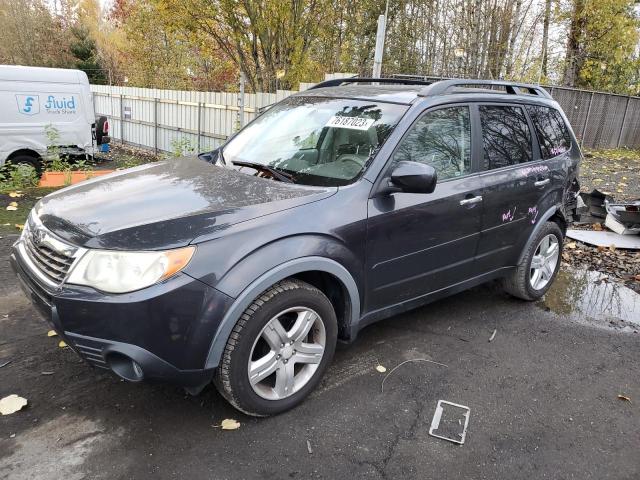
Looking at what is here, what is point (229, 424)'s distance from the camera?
275 centimetres

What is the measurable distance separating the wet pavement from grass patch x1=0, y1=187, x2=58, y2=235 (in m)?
2.03

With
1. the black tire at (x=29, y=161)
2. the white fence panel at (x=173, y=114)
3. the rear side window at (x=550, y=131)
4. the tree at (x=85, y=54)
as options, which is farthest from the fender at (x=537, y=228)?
the tree at (x=85, y=54)

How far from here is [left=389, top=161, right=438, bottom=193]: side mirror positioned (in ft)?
9.58

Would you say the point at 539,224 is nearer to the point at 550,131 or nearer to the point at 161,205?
the point at 550,131

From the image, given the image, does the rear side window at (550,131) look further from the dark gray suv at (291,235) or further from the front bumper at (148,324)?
the front bumper at (148,324)

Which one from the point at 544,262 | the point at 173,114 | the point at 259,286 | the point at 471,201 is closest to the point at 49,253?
the point at 259,286

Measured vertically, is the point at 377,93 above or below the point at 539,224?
above

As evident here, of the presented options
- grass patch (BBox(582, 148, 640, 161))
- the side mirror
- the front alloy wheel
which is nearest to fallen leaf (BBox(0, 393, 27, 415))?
the front alloy wheel

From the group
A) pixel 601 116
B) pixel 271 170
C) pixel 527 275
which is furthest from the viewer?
pixel 601 116

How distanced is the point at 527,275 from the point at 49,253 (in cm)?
364

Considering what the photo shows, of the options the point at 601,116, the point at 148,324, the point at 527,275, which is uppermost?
the point at 601,116

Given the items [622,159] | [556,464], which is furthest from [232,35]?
[622,159]

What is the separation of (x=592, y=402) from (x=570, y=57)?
18839 millimetres

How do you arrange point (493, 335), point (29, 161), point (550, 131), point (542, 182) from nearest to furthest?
point (493, 335)
point (542, 182)
point (550, 131)
point (29, 161)
